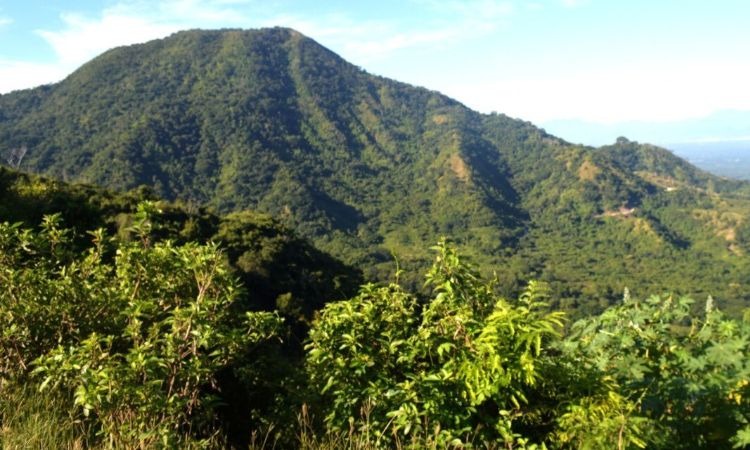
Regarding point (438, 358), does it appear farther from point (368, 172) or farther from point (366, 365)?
point (368, 172)

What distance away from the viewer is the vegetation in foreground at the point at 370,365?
114 inches

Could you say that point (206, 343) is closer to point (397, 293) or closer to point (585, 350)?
point (397, 293)

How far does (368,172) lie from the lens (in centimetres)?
14662

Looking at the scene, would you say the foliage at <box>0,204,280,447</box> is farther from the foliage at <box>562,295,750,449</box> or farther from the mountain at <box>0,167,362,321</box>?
the mountain at <box>0,167,362,321</box>

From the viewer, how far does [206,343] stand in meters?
3.12

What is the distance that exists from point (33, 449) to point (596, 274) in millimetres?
103300

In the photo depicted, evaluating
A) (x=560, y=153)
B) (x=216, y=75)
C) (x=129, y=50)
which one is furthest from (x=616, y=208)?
(x=129, y=50)

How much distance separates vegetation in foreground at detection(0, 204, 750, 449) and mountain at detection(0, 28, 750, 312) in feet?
223

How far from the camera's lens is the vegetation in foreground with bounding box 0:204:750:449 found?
2885mm

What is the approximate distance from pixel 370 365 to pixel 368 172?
144m

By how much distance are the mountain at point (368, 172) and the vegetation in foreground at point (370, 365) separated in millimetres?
67869

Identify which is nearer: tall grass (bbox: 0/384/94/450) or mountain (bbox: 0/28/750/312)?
tall grass (bbox: 0/384/94/450)

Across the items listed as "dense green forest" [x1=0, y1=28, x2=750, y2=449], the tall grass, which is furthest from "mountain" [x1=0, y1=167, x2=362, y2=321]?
the tall grass

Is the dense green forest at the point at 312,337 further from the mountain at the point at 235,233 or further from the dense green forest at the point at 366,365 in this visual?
the mountain at the point at 235,233
